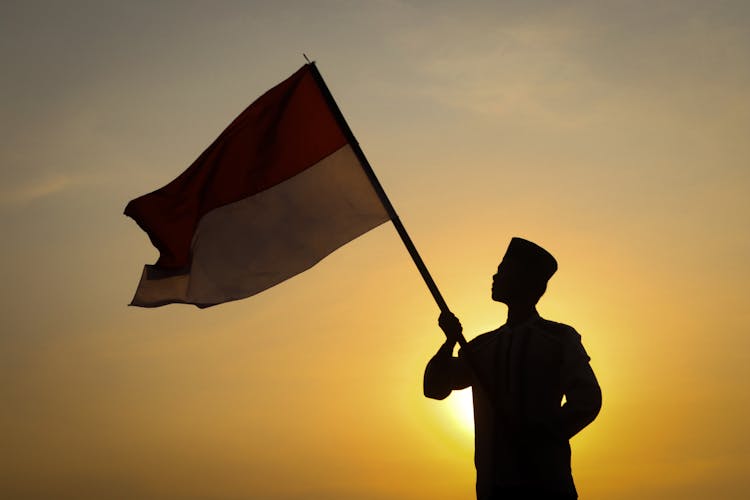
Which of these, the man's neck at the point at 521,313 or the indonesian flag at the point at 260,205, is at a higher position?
the indonesian flag at the point at 260,205

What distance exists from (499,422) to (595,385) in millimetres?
764

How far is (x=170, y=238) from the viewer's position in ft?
31.2

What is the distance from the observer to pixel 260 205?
9422 millimetres

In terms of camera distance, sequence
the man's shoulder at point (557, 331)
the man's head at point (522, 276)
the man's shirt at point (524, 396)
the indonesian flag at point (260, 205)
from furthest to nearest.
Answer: the indonesian flag at point (260, 205)
the man's head at point (522, 276)
the man's shoulder at point (557, 331)
the man's shirt at point (524, 396)

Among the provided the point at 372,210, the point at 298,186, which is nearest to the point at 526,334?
the point at 372,210

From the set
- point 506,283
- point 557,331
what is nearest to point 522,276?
point 506,283

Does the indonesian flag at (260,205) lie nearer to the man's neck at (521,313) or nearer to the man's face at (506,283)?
the man's face at (506,283)

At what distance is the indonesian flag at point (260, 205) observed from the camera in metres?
9.16

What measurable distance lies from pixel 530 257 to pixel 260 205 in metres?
2.66

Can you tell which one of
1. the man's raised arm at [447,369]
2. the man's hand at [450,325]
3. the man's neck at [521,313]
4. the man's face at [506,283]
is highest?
the man's face at [506,283]

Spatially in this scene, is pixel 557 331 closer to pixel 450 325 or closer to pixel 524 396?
pixel 524 396

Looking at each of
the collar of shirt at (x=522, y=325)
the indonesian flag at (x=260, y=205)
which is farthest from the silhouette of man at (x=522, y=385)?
the indonesian flag at (x=260, y=205)

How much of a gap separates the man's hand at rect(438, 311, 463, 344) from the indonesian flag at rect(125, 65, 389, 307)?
1367 millimetres

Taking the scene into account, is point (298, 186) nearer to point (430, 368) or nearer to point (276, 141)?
point (276, 141)
